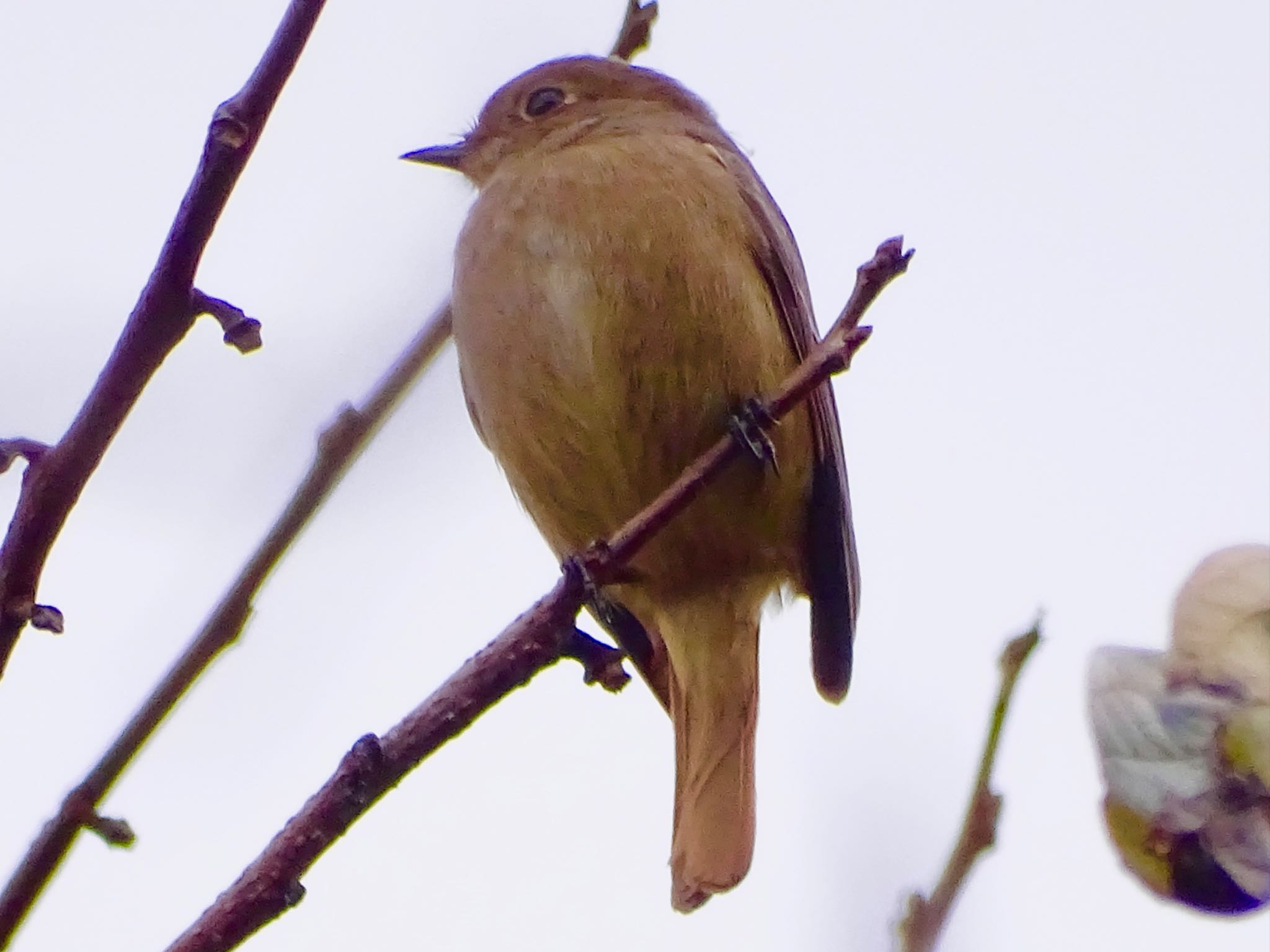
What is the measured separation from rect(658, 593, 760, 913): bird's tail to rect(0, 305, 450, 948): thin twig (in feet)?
5.45

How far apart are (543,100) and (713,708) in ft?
7.38

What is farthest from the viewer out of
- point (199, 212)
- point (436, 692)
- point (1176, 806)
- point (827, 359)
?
point (827, 359)

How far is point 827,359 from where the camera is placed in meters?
2.55

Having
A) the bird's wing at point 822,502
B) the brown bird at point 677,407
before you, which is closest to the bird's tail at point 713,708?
the brown bird at point 677,407

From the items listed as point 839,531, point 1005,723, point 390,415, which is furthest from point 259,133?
point 839,531

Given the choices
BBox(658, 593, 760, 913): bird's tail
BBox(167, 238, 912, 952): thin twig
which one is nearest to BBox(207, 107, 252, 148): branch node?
BBox(167, 238, 912, 952): thin twig

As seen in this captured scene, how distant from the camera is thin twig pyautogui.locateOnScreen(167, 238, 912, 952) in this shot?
2.04 metres

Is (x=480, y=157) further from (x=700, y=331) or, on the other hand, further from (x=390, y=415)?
(x=390, y=415)

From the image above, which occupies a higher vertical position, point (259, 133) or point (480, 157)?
point (480, 157)

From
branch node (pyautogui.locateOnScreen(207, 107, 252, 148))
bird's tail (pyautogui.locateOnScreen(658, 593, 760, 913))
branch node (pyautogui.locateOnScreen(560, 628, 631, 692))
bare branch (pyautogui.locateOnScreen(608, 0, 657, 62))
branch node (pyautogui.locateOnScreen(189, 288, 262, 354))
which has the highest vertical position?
bare branch (pyautogui.locateOnScreen(608, 0, 657, 62))

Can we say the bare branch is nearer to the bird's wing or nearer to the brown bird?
the brown bird

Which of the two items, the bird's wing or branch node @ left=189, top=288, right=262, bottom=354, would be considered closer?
branch node @ left=189, top=288, right=262, bottom=354

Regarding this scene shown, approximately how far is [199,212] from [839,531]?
8.71 feet

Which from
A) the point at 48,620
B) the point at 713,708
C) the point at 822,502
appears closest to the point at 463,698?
the point at 48,620
